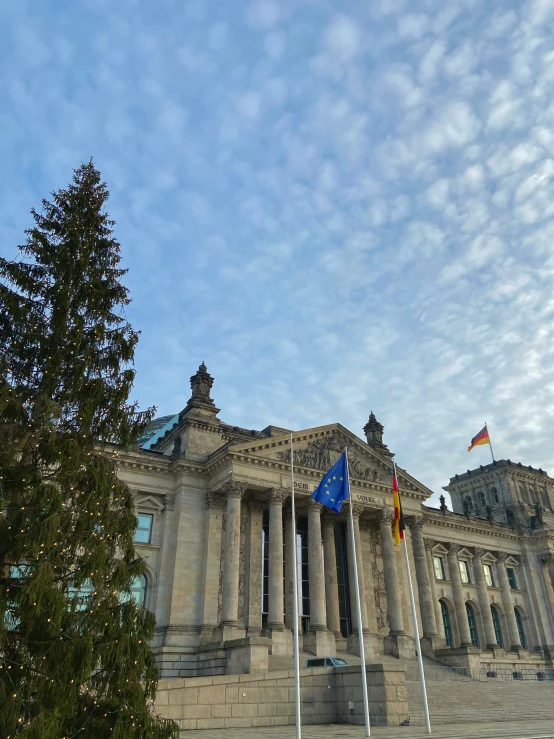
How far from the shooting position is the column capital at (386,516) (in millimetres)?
44938

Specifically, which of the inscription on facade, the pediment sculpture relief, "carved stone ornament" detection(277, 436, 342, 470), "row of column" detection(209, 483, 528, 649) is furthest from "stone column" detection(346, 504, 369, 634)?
"carved stone ornament" detection(277, 436, 342, 470)

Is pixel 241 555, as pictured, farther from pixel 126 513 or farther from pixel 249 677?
pixel 126 513

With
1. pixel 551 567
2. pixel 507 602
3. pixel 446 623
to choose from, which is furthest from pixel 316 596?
pixel 551 567

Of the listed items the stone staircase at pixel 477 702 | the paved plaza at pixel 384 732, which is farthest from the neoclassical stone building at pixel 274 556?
the paved plaza at pixel 384 732

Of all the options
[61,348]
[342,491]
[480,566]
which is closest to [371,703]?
[342,491]

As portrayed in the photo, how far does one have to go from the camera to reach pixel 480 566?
183ft

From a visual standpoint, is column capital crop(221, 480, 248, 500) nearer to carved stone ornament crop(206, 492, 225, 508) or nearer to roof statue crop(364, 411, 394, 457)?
carved stone ornament crop(206, 492, 225, 508)

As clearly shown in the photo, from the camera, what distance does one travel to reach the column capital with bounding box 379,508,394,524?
147 feet

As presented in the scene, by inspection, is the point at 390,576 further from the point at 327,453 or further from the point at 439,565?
the point at 439,565

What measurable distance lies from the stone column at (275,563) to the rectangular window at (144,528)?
808 centimetres

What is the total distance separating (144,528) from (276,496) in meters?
9.09

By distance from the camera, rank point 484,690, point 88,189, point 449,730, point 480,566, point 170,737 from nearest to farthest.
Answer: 1. point 170,737
2. point 88,189
3. point 449,730
4. point 484,690
5. point 480,566

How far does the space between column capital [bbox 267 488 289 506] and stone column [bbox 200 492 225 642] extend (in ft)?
10.8

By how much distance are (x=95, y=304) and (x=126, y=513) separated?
6.05m
